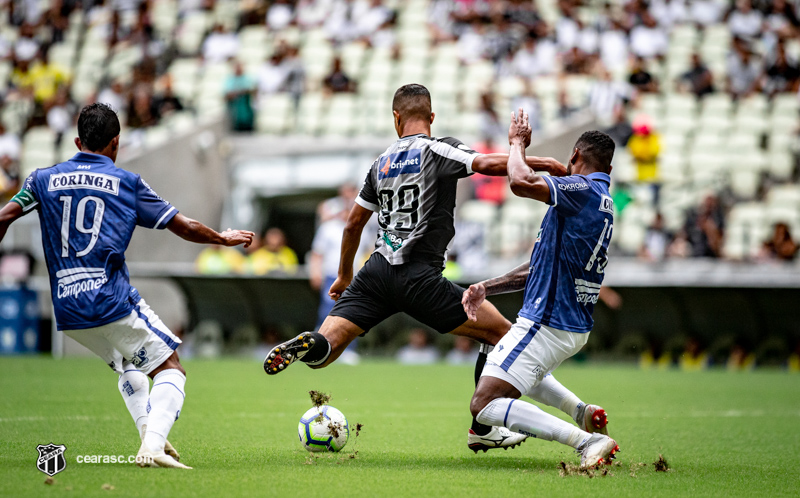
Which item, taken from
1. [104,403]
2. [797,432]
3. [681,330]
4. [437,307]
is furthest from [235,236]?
[681,330]

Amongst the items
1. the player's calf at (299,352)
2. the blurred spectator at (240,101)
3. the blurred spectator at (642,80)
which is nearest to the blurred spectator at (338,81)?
the blurred spectator at (240,101)

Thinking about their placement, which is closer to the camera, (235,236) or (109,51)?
(235,236)

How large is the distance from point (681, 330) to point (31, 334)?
36.9 feet

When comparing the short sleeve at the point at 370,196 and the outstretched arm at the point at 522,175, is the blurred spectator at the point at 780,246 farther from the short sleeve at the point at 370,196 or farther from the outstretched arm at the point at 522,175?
the outstretched arm at the point at 522,175

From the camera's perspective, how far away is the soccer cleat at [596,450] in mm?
5512

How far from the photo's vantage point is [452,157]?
235 inches

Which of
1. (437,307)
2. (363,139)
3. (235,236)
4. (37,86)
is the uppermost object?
(37,86)

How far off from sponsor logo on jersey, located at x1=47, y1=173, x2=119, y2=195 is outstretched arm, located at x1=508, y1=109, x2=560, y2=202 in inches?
87.2

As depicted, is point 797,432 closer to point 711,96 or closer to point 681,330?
point 681,330

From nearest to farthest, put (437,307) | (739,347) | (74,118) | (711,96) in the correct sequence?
(437,307) < (739,347) < (711,96) < (74,118)

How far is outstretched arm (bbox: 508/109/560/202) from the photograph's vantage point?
5.33 m

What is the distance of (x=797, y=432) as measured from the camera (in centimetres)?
799

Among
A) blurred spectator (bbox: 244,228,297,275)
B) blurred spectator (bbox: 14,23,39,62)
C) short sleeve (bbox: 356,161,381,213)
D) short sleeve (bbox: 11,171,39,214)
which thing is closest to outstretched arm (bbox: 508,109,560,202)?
short sleeve (bbox: 356,161,381,213)

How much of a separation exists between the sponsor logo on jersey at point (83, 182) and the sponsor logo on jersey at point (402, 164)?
1.71 metres
